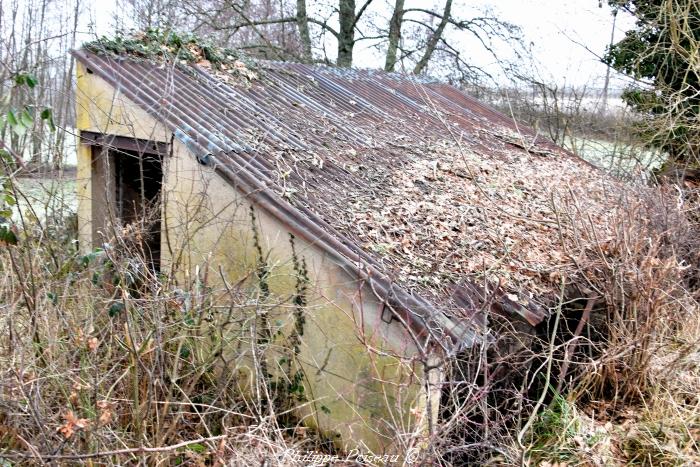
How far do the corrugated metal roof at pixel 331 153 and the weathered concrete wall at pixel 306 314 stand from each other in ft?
0.71

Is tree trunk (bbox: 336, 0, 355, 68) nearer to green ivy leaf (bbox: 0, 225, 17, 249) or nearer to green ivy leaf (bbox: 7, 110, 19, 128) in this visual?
green ivy leaf (bbox: 0, 225, 17, 249)

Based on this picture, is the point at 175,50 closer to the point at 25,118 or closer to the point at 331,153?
the point at 331,153

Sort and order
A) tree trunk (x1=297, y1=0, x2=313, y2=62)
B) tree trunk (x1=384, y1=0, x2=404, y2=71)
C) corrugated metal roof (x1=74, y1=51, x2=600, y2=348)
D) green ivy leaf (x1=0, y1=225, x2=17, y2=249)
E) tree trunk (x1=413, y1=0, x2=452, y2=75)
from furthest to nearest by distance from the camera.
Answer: tree trunk (x1=413, y1=0, x2=452, y2=75), tree trunk (x1=384, y1=0, x2=404, y2=71), tree trunk (x1=297, y1=0, x2=313, y2=62), corrugated metal roof (x1=74, y1=51, x2=600, y2=348), green ivy leaf (x1=0, y1=225, x2=17, y2=249)

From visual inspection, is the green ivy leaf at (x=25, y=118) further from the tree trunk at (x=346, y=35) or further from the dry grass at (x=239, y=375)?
the tree trunk at (x=346, y=35)

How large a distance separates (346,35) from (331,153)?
A: 14775mm

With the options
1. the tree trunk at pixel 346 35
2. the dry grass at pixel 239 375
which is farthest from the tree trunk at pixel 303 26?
the dry grass at pixel 239 375

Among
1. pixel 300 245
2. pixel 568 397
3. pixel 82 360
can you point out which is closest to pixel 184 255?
pixel 300 245

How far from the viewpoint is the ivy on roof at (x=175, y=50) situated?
7077mm

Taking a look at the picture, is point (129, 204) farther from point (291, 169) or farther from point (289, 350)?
point (289, 350)

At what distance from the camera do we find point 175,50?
7.62 m

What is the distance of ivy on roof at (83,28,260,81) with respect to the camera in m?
7.08

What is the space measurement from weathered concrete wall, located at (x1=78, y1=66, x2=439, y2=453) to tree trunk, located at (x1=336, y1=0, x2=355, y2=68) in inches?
596

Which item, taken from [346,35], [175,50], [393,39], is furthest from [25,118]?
[346,35]

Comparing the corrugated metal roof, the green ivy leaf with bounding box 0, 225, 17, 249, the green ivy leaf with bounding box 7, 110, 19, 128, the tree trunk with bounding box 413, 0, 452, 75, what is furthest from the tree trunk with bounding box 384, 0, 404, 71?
the green ivy leaf with bounding box 7, 110, 19, 128
